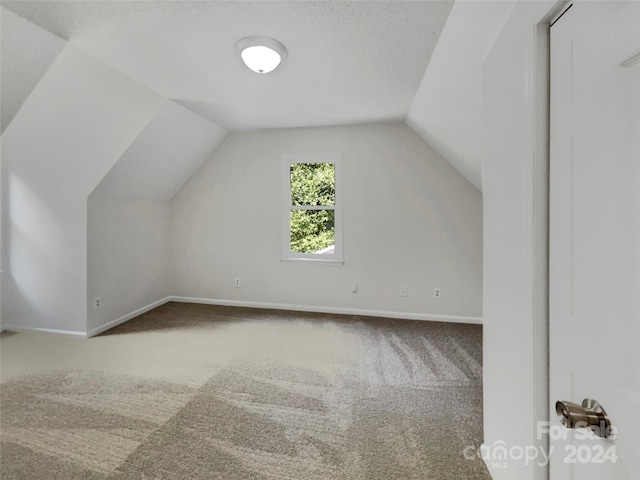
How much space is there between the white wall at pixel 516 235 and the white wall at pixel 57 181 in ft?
9.79

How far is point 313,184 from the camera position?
4223 millimetres

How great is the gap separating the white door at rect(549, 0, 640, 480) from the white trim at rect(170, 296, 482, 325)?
2.98m

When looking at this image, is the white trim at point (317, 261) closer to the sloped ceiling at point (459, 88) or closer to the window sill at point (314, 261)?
the window sill at point (314, 261)

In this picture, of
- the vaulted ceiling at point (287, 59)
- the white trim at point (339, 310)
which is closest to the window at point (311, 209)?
the white trim at point (339, 310)

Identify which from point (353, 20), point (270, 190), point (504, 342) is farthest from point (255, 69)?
point (504, 342)

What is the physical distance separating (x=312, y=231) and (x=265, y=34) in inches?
101

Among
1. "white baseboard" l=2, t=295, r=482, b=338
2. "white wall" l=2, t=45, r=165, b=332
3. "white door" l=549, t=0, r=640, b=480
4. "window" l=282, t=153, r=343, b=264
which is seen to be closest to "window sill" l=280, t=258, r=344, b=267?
"window" l=282, t=153, r=343, b=264

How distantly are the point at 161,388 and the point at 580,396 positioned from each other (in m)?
2.49

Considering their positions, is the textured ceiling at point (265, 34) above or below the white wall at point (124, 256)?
above

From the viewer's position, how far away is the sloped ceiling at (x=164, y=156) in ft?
10.7

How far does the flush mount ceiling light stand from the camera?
2086mm

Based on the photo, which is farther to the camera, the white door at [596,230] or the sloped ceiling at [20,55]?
the sloped ceiling at [20,55]

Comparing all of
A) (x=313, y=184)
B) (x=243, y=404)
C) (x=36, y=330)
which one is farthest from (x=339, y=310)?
(x=36, y=330)

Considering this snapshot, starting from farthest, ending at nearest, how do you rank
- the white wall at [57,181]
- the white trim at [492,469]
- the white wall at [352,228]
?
1. the white wall at [352,228]
2. the white wall at [57,181]
3. the white trim at [492,469]
